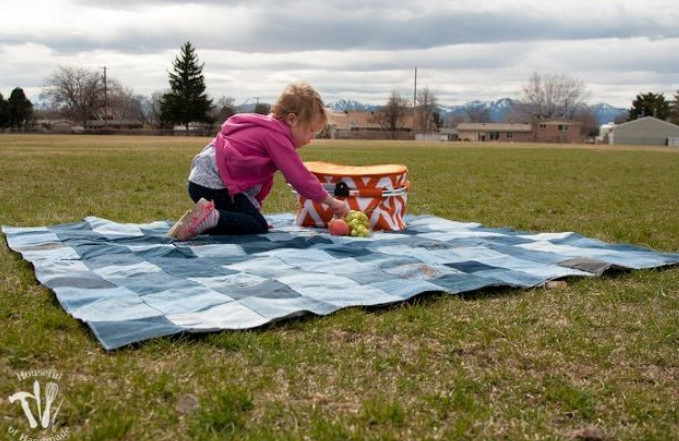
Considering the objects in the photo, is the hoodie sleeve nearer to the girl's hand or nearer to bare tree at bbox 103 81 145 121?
the girl's hand

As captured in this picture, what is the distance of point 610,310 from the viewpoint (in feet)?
10.9

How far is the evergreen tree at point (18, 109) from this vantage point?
6325 cm

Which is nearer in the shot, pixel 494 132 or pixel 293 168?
pixel 293 168

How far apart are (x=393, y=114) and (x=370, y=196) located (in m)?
80.9

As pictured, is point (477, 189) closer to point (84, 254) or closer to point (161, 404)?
point (84, 254)

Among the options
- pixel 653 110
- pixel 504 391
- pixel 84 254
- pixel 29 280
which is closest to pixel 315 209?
pixel 84 254

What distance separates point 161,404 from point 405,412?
79 cm

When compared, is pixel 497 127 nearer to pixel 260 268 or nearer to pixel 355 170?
pixel 355 170

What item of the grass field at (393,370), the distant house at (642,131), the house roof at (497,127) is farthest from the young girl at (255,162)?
the house roof at (497,127)

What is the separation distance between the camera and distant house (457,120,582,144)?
268ft

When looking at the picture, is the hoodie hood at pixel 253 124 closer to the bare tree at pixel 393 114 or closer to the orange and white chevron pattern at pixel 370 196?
the orange and white chevron pattern at pixel 370 196

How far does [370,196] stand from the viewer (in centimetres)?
546

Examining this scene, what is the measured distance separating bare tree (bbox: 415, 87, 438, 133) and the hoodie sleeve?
82.1 metres

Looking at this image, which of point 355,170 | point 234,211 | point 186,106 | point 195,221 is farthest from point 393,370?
point 186,106
